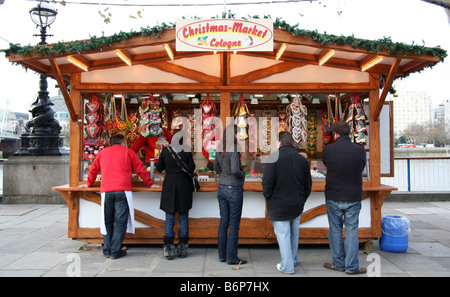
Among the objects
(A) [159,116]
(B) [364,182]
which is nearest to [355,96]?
(B) [364,182]

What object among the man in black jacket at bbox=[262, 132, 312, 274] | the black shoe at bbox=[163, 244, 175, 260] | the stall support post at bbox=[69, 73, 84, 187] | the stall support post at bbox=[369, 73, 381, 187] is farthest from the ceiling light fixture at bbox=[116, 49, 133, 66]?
the stall support post at bbox=[369, 73, 381, 187]

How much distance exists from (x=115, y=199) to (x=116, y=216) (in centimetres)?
26

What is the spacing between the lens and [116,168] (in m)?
5.14

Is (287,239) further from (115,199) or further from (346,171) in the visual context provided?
(115,199)

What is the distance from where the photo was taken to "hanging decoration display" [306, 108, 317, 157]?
26.2 ft

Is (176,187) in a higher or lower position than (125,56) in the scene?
lower

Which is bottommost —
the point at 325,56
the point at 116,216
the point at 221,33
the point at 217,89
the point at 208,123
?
the point at 116,216

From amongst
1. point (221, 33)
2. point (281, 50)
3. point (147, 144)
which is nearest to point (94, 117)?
point (147, 144)

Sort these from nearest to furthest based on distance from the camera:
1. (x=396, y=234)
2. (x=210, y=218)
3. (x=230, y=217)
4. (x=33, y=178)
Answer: (x=230, y=217)
(x=396, y=234)
(x=210, y=218)
(x=33, y=178)

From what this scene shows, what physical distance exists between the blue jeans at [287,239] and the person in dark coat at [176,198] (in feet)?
4.64

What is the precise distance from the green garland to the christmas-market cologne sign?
12 cm

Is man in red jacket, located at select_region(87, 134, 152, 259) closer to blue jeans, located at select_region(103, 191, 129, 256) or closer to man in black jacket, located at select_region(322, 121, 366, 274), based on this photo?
blue jeans, located at select_region(103, 191, 129, 256)

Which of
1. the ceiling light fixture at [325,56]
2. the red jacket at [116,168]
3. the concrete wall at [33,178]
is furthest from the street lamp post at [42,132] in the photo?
the ceiling light fixture at [325,56]

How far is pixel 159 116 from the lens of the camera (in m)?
6.12
